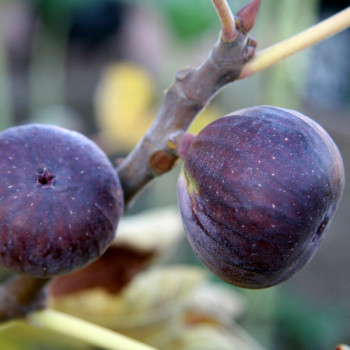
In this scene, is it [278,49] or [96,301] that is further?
[96,301]

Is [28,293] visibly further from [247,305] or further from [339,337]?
[339,337]

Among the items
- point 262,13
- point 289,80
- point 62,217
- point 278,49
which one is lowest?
point 289,80

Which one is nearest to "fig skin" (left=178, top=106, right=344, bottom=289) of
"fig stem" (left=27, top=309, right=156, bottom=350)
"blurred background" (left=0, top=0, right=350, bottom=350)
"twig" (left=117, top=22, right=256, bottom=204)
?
"twig" (left=117, top=22, right=256, bottom=204)

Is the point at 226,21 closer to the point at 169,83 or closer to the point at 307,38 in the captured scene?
the point at 307,38

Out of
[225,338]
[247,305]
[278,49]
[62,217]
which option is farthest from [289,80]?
[62,217]

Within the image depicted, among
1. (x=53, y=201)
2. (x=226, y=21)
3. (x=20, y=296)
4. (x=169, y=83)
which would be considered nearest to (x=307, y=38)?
(x=226, y=21)

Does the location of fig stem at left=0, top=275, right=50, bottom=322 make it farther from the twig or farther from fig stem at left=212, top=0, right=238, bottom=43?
fig stem at left=212, top=0, right=238, bottom=43

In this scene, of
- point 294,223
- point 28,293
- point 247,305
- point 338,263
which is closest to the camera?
point 294,223
